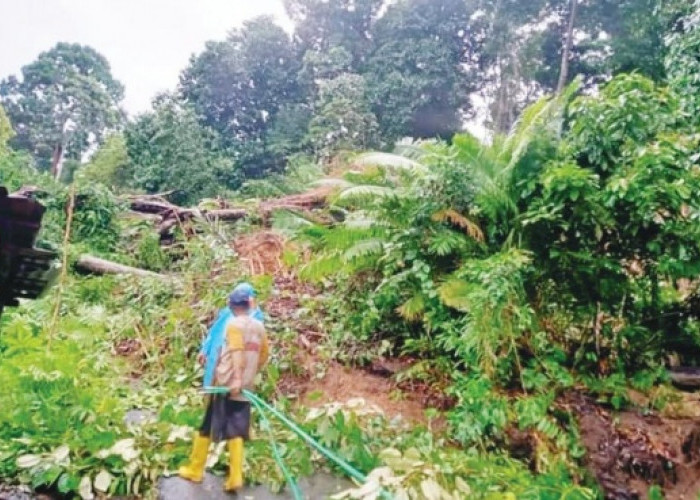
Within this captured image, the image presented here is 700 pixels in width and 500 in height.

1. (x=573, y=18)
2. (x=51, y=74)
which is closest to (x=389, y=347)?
(x=573, y=18)

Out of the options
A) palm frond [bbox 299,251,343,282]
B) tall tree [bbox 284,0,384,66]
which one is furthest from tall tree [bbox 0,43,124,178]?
palm frond [bbox 299,251,343,282]

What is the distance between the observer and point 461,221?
6031 mm

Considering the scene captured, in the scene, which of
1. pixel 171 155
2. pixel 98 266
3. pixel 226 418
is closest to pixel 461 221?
pixel 226 418

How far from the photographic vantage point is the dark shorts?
12.9ft

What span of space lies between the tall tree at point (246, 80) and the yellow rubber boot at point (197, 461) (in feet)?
65.7

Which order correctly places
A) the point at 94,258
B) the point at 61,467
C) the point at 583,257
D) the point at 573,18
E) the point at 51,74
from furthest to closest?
the point at 51,74, the point at 573,18, the point at 94,258, the point at 583,257, the point at 61,467

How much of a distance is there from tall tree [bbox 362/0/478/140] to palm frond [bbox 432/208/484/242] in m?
14.1

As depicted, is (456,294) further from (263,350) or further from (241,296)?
(241,296)

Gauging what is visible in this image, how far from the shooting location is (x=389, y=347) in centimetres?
650

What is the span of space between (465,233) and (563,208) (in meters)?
1.06

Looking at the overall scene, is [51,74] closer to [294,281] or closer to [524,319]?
[294,281]

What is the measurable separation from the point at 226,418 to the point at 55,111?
1282 inches

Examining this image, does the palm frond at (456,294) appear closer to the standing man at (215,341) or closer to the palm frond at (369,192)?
the palm frond at (369,192)

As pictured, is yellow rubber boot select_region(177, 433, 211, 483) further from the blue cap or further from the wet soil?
the wet soil
